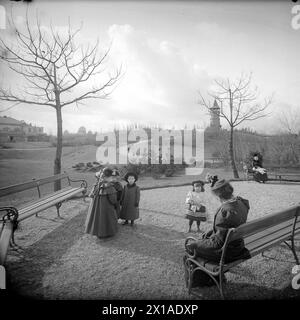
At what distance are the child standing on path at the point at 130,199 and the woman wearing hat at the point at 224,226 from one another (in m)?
2.46

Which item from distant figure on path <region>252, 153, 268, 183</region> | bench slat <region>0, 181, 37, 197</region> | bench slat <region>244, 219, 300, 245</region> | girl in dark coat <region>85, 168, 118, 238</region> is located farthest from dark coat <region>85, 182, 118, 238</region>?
distant figure on path <region>252, 153, 268, 183</region>

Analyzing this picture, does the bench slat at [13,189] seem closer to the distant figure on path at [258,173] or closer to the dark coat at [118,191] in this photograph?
the dark coat at [118,191]

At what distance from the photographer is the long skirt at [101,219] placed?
462cm

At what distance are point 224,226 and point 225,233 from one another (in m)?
0.08

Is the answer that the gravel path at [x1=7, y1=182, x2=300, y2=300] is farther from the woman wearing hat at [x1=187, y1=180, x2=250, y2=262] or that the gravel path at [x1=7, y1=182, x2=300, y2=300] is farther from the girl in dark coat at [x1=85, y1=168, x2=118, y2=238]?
the woman wearing hat at [x1=187, y1=180, x2=250, y2=262]

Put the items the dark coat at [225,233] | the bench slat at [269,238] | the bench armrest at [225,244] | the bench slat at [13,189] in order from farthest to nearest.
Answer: the bench slat at [13,189] < the bench slat at [269,238] < the dark coat at [225,233] < the bench armrest at [225,244]

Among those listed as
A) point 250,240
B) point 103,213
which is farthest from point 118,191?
point 250,240

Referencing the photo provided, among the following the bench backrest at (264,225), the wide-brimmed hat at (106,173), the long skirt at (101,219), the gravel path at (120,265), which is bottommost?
the gravel path at (120,265)

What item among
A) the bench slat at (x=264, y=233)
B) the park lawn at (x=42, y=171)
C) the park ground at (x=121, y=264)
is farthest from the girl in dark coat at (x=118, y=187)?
the park lawn at (x=42, y=171)

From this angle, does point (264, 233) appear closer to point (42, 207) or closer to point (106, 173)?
point (106, 173)

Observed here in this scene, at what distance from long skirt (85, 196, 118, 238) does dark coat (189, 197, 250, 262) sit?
2.16 metres

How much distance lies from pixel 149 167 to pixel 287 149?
12667 mm

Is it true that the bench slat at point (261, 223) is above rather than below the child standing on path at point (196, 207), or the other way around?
above
